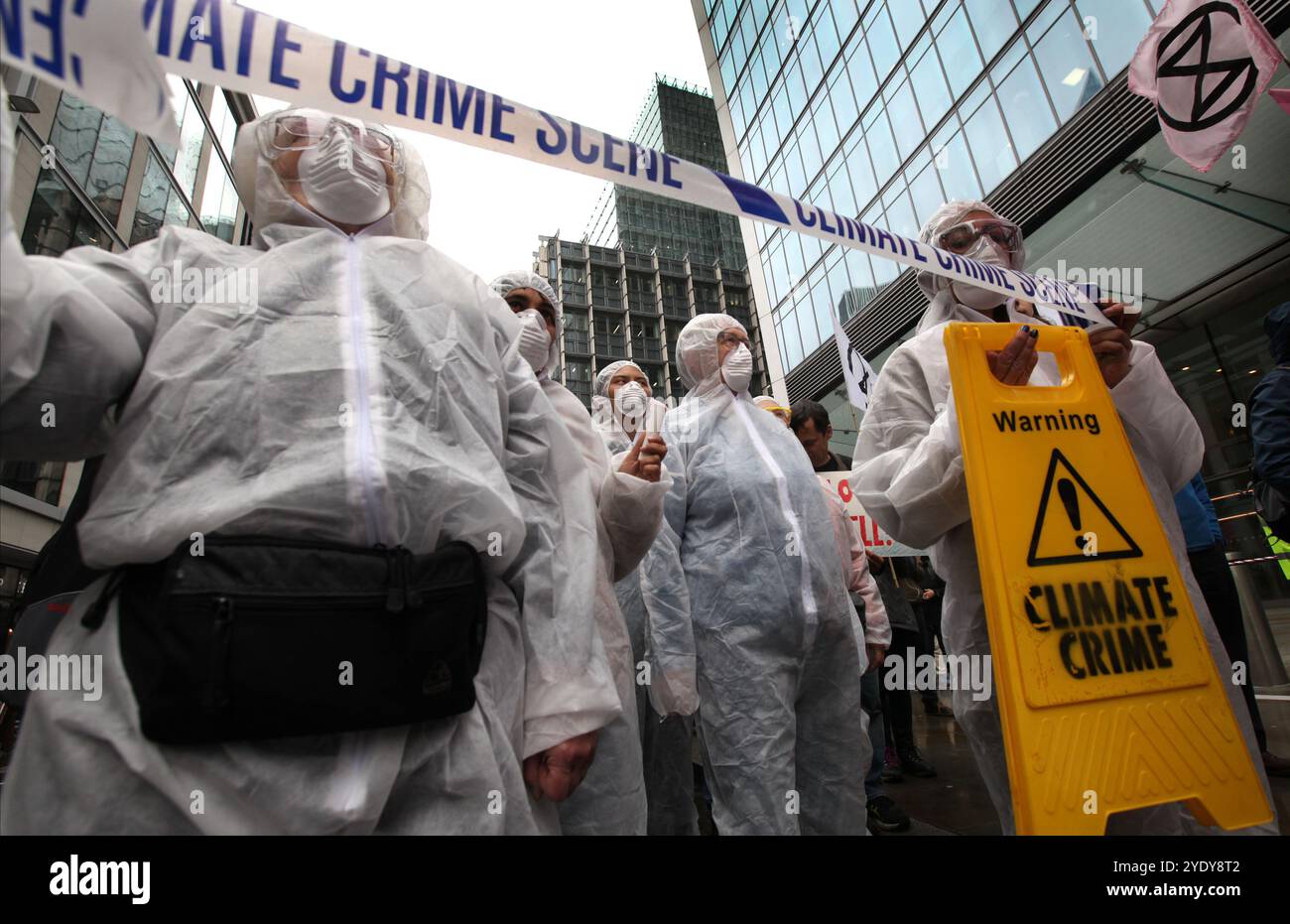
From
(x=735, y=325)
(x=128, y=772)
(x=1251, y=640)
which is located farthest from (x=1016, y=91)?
(x=128, y=772)

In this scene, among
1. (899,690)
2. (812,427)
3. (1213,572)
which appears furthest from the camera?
(812,427)

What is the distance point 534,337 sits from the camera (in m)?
2.43

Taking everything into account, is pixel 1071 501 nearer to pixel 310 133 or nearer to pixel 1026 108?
pixel 310 133

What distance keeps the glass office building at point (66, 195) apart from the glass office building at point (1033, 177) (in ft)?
28.1

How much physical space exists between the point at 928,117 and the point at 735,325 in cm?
1103

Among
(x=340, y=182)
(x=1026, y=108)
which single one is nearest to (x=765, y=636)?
(x=340, y=182)

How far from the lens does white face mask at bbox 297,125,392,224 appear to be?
123 centimetres

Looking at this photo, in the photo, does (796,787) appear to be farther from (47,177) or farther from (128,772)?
(47,177)

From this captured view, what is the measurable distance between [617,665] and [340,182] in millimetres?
1258

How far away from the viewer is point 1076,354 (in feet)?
5.19

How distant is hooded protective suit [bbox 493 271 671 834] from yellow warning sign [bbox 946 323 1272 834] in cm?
81

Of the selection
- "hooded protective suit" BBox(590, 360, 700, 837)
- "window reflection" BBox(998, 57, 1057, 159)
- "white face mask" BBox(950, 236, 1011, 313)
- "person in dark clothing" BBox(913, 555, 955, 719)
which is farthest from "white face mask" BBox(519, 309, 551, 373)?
"window reflection" BBox(998, 57, 1057, 159)

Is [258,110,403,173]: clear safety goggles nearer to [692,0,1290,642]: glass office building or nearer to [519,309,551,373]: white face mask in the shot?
[519,309,551,373]: white face mask

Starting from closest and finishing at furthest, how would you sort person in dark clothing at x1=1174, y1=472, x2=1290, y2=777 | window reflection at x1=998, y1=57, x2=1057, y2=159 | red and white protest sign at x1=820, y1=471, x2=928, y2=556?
person in dark clothing at x1=1174, y1=472, x2=1290, y2=777 < red and white protest sign at x1=820, y1=471, x2=928, y2=556 < window reflection at x1=998, y1=57, x2=1057, y2=159
